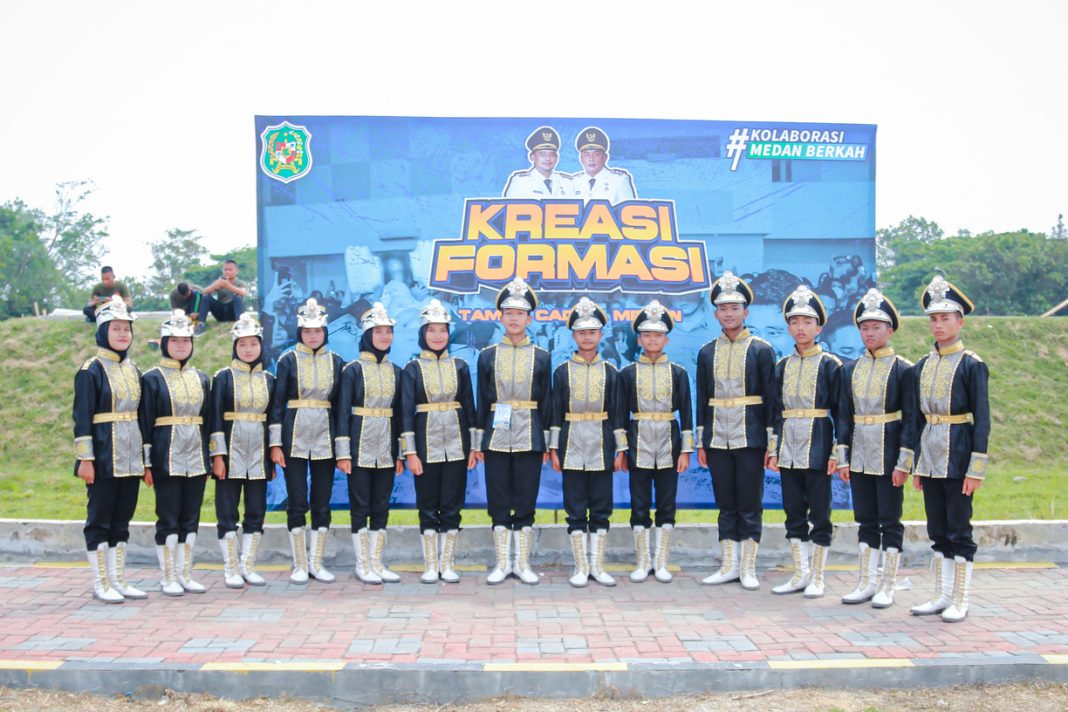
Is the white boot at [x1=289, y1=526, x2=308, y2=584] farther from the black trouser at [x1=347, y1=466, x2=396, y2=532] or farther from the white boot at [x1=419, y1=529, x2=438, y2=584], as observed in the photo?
the white boot at [x1=419, y1=529, x2=438, y2=584]

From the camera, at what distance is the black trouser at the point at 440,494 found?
24.7 ft

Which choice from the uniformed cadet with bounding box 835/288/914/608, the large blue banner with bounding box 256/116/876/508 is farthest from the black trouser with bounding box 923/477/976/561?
the large blue banner with bounding box 256/116/876/508

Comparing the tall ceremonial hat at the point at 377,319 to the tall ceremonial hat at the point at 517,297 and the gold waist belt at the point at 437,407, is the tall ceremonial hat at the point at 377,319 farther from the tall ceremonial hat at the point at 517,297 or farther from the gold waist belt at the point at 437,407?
the tall ceremonial hat at the point at 517,297

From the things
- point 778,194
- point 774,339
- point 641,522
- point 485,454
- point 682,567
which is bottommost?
point 682,567

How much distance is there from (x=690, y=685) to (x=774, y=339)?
4.40 m

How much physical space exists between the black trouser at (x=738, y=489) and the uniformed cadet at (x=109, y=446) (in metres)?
4.74

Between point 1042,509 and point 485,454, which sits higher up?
point 485,454

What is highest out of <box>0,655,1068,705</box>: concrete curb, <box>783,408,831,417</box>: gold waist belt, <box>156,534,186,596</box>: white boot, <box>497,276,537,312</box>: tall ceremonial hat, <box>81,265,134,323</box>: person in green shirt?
<box>81,265,134,323</box>: person in green shirt

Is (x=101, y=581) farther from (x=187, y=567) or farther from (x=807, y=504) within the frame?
(x=807, y=504)

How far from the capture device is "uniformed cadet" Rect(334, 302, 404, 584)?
741 centimetres

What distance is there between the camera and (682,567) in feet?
26.5

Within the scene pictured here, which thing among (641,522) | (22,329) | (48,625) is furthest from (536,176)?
(22,329)

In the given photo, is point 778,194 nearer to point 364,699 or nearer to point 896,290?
point 364,699

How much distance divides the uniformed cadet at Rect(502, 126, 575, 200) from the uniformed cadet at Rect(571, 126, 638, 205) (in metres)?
0.14
